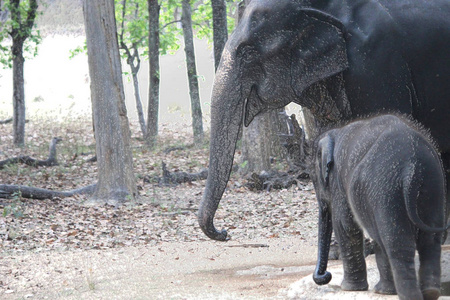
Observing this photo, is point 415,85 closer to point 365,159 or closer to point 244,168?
point 365,159

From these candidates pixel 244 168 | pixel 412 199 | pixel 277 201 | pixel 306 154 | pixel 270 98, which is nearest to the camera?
pixel 412 199

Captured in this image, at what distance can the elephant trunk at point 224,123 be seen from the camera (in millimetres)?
4836

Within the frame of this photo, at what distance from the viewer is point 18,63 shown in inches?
747

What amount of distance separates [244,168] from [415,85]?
8.63m

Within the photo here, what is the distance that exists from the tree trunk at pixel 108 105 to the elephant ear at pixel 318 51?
5.93 m

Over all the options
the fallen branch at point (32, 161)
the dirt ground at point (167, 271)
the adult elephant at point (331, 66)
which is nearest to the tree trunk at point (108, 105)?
the dirt ground at point (167, 271)

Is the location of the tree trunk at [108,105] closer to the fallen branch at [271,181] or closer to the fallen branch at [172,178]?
the fallen branch at [172,178]

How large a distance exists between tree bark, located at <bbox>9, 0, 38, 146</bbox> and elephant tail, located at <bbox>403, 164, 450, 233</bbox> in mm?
16556

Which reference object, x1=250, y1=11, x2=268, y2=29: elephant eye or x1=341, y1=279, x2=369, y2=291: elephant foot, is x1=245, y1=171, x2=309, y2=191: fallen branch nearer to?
x1=250, y1=11, x2=268, y2=29: elephant eye

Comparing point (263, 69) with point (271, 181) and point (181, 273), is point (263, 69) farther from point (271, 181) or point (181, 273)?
point (271, 181)

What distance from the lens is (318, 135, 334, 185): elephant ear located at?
4.06 meters

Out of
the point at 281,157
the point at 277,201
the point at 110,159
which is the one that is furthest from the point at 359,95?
the point at 281,157

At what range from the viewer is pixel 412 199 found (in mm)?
3422

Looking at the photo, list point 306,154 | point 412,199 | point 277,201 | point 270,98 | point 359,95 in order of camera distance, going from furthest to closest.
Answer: point 306,154 < point 277,201 < point 270,98 < point 359,95 < point 412,199
